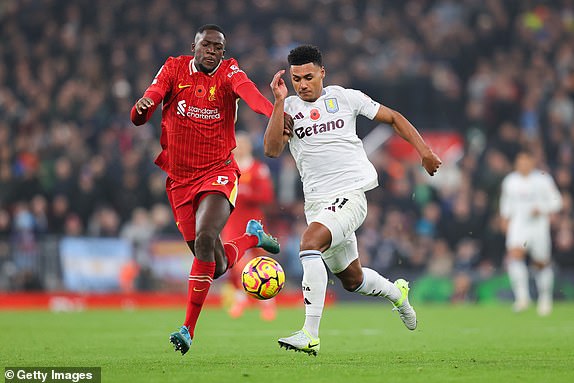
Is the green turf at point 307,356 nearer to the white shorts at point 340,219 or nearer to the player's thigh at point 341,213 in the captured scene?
the white shorts at point 340,219

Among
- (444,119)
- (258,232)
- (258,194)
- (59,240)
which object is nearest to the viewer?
(258,232)

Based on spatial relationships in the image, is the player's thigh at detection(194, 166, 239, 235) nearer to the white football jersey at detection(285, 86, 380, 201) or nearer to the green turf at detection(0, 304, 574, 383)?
the white football jersey at detection(285, 86, 380, 201)

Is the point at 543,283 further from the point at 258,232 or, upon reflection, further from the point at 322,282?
the point at 322,282

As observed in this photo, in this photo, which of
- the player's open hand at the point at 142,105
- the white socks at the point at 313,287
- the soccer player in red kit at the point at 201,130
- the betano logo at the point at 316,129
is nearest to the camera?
the white socks at the point at 313,287

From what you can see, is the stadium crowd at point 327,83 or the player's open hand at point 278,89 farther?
the stadium crowd at point 327,83

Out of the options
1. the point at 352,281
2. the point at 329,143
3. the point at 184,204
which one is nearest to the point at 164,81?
the point at 184,204

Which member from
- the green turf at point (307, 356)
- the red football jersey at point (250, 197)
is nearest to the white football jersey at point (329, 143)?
the green turf at point (307, 356)

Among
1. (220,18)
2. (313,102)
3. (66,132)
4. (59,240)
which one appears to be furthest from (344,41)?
(313,102)

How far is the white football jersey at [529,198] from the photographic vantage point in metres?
17.9

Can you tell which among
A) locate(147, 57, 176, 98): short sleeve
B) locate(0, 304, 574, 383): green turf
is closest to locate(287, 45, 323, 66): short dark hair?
locate(147, 57, 176, 98): short sleeve

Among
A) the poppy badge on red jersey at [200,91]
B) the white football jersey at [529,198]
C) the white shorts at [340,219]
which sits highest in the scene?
the white football jersey at [529,198]

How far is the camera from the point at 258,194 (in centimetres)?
1549

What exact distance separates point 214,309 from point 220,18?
8.46 m

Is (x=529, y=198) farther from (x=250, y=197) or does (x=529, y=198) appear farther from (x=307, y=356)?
(x=307, y=356)
